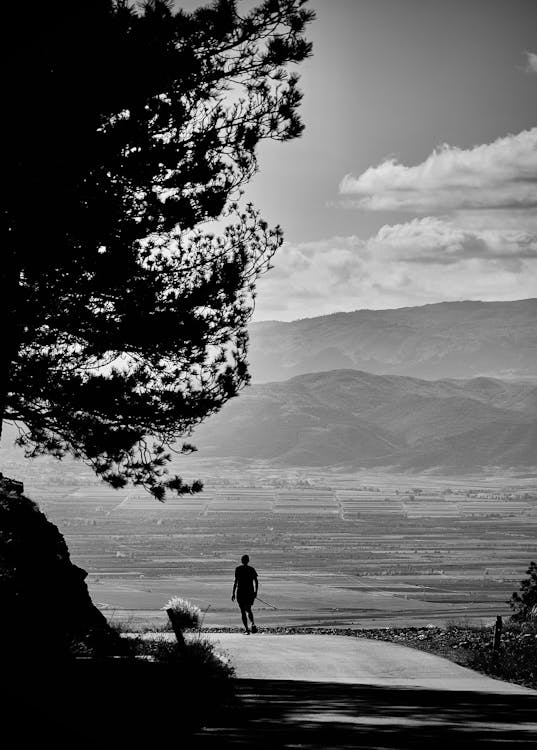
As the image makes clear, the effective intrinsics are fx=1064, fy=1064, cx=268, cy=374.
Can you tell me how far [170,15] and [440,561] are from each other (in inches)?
4606

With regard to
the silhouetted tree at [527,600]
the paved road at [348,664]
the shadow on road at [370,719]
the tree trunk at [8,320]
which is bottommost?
the shadow on road at [370,719]

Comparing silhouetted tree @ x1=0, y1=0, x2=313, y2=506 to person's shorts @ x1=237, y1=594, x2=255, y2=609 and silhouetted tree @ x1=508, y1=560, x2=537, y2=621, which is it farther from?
silhouetted tree @ x1=508, y1=560, x2=537, y2=621

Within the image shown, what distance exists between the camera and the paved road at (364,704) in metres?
9.29

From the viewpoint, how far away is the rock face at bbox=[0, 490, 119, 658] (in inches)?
470

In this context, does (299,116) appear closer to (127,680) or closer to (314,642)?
(127,680)

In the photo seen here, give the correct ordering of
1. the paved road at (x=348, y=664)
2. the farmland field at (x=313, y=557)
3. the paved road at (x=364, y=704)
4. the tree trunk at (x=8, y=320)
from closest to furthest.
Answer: the paved road at (x=364, y=704) → the tree trunk at (x=8, y=320) → the paved road at (x=348, y=664) → the farmland field at (x=313, y=557)

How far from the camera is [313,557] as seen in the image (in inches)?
5098

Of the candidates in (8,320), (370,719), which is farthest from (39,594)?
(370,719)

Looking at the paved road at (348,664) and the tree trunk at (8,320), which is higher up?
the tree trunk at (8,320)

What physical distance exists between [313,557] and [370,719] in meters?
121

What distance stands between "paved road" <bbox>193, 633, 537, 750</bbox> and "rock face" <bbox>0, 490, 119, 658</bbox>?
228 cm

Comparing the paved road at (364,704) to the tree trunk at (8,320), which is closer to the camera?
the paved road at (364,704)

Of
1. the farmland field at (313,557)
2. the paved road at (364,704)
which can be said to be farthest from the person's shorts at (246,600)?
the farmland field at (313,557)

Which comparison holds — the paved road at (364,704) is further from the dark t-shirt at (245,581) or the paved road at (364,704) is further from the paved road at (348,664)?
the dark t-shirt at (245,581)
